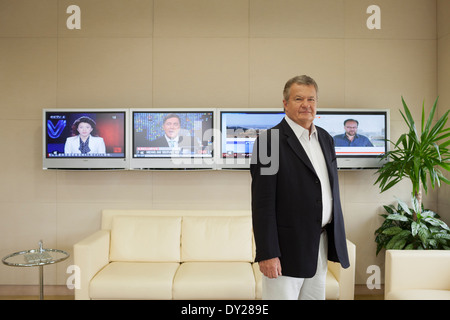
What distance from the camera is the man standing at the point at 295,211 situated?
5.63 feet

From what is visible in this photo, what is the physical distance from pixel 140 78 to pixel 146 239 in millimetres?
1655

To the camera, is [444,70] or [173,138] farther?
[444,70]

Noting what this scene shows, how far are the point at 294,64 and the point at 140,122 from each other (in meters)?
1.71

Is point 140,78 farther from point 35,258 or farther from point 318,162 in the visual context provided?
point 318,162

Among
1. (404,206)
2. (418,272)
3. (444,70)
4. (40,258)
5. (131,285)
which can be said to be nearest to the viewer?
(418,272)

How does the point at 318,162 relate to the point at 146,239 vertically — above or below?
above

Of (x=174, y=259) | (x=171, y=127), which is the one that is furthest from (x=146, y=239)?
(x=171, y=127)

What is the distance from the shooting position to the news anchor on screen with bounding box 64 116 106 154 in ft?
11.5

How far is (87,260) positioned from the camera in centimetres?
292

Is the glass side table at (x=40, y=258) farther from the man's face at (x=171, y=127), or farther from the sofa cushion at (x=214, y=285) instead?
the man's face at (x=171, y=127)

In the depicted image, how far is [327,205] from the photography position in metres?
1.82

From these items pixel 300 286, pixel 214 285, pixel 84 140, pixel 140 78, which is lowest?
pixel 214 285

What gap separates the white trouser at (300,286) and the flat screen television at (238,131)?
5.81ft

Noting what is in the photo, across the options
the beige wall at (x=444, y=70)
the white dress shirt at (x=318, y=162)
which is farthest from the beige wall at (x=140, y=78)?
the white dress shirt at (x=318, y=162)
